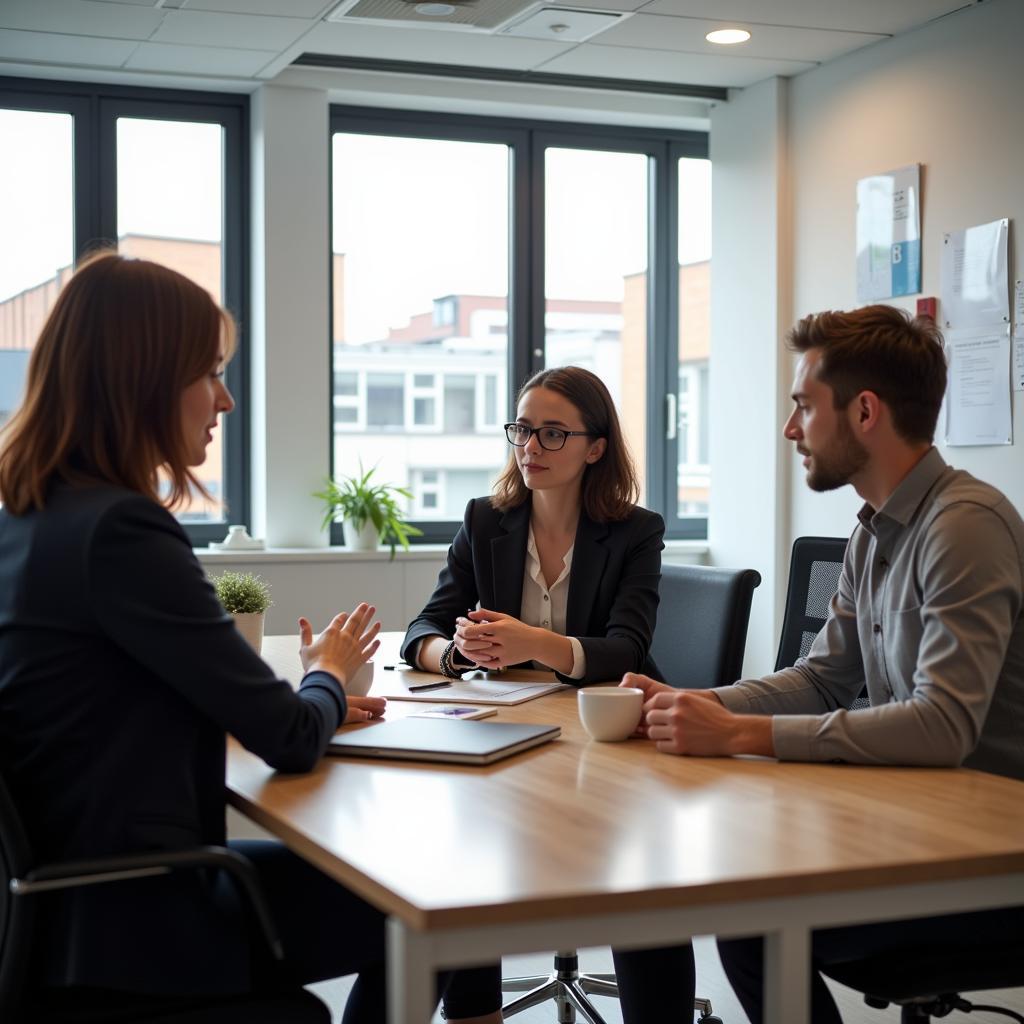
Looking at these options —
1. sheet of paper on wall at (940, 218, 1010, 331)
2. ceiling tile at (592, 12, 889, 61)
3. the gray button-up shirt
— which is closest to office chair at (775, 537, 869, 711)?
the gray button-up shirt

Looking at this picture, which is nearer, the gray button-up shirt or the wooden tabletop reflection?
the wooden tabletop reflection

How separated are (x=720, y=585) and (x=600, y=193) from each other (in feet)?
11.9

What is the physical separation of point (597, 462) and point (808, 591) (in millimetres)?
523

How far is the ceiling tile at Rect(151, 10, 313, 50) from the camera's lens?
4227 mm

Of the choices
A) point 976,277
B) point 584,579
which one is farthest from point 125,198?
point 584,579

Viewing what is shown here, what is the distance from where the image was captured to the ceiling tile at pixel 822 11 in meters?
4.20

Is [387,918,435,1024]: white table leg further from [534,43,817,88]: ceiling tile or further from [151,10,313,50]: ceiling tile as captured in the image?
[534,43,817,88]: ceiling tile

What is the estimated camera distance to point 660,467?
5.96 m

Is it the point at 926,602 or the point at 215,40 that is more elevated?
the point at 215,40

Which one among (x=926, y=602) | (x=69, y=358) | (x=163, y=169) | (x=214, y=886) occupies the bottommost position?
(x=214, y=886)

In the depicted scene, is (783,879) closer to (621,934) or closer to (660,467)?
(621,934)

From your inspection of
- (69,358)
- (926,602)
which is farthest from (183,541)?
(926,602)

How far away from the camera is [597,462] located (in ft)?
9.21

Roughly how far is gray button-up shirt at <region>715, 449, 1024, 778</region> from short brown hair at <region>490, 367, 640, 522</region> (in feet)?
2.52
